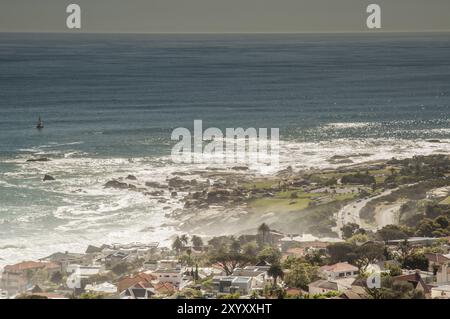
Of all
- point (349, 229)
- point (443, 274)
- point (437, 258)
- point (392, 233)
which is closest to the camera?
point (443, 274)

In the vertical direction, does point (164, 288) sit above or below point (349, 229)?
below

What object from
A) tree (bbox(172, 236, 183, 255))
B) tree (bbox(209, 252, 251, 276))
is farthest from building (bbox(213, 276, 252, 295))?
tree (bbox(172, 236, 183, 255))

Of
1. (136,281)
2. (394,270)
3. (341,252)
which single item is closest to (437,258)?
(394,270)

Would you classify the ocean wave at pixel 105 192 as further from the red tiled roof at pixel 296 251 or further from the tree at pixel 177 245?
the red tiled roof at pixel 296 251

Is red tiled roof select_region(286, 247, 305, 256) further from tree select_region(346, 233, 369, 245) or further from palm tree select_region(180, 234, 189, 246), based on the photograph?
palm tree select_region(180, 234, 189, 246)

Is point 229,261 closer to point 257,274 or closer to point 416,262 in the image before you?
point 257,274
